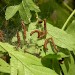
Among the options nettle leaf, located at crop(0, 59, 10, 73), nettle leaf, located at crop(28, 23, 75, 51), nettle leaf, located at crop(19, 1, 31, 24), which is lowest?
nettle leaf, located at crop(0, 59, 10, 73)

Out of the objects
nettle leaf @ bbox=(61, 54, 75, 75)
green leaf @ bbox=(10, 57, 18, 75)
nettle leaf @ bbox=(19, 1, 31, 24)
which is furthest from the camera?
nettle leaf @ bbox=(61, 54, 75, 75)

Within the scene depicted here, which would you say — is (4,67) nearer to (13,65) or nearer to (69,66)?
(13,65)

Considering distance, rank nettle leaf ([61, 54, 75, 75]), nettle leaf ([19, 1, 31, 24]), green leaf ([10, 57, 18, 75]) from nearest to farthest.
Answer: green leaf ([10, 57, 18, 75]) < nettle leaf ([19, 1, 31, 24]) < nettle leaf ([61, 54, 75, 75])

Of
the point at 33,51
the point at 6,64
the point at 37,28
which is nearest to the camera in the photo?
the point at 6,64

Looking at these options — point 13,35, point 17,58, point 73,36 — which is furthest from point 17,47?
point 73,36

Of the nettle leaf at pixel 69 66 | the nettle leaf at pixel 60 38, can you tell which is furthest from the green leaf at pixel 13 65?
the nettle leaf at pixel 69 66

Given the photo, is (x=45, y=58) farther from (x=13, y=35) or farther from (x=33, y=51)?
(x=13, y=35)

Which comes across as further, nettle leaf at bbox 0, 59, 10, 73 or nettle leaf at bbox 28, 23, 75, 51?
nettle leaf at bbox 28, 23, 75, 51

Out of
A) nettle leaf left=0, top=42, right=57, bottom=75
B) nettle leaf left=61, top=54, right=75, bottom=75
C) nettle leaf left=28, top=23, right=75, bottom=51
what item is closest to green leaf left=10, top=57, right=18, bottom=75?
nettle leaf left=0, top=42, right=57, bottom=75

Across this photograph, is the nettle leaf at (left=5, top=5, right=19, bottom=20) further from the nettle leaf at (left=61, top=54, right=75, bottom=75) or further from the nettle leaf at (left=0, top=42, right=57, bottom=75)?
the nettle leaf at (left=61, top=54, right=75, bottom=75)
